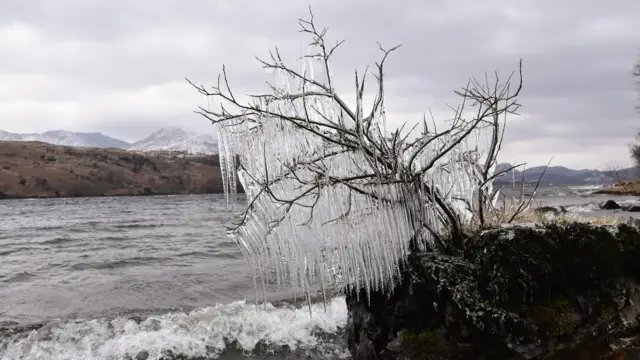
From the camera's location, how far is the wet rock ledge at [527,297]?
15.8 ft

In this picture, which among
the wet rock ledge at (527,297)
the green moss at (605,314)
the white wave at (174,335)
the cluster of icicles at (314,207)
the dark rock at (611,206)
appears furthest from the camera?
the dark rock at (611,206)

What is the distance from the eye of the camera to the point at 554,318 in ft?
16.0

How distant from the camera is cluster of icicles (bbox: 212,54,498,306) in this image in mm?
5297

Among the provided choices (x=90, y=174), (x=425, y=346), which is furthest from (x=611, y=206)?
(x=90, y=174)

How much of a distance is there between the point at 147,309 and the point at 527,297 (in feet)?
29.5

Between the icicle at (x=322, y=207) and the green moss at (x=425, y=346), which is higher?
the icicle at (x=322, y=207)

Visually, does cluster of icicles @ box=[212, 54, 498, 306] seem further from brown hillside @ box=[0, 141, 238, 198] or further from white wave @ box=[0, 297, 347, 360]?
brown hillside @ box=[0, 141, 238, 198]

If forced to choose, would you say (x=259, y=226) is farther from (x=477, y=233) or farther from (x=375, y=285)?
(x=477, y=233)

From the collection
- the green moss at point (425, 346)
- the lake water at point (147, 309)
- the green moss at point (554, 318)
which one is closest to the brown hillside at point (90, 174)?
the lake water at point (147, 309)

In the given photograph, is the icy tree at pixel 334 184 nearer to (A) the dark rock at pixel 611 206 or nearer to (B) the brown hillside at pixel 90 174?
(A) the dark rock at pixel 611 206

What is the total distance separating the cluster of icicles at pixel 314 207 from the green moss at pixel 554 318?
1.32 m

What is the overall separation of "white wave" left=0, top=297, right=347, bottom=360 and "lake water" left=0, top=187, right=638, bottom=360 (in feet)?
0.06

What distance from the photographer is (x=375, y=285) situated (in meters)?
5.53

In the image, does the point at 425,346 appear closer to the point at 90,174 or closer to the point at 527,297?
the point at 527,297
